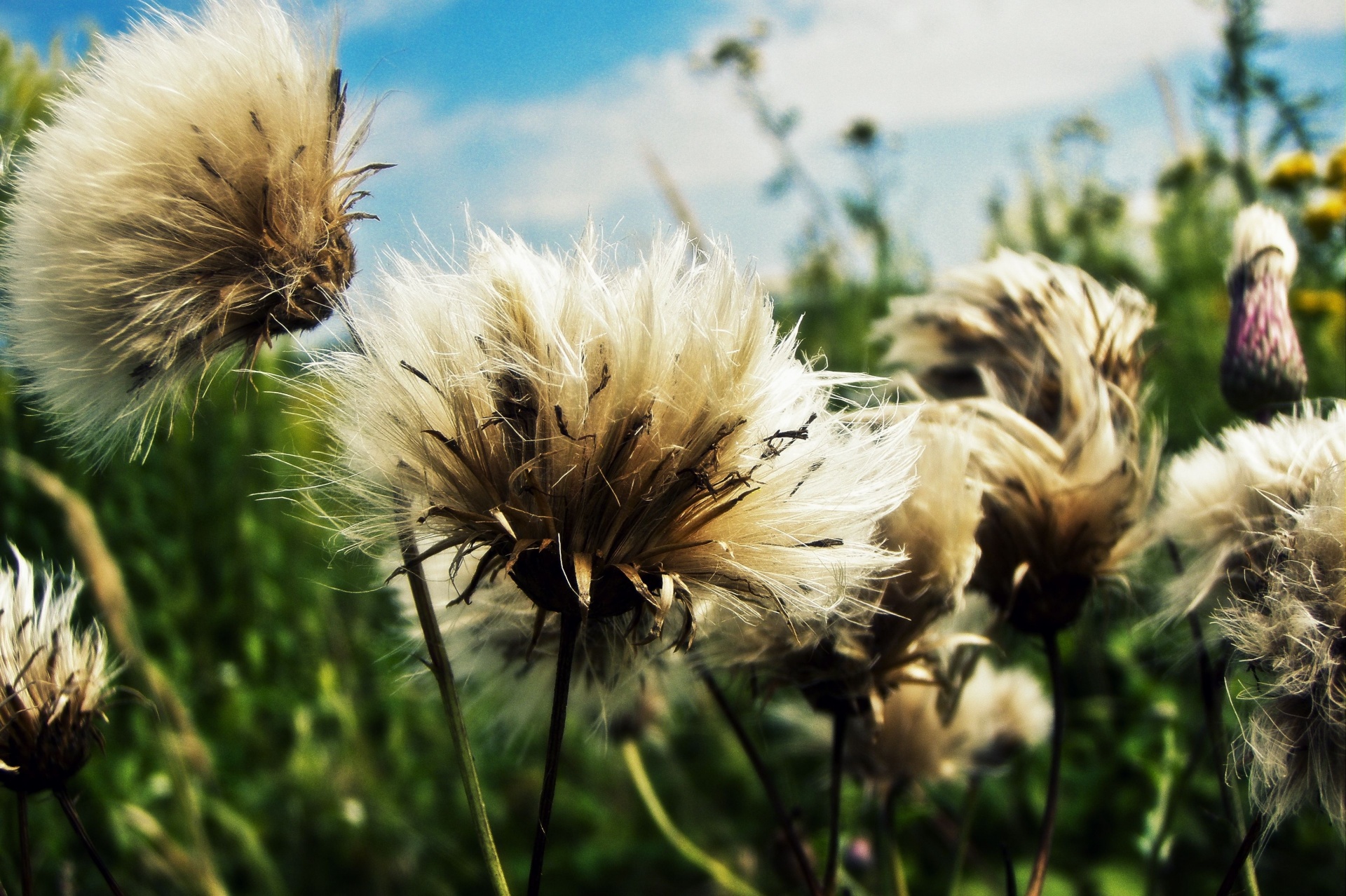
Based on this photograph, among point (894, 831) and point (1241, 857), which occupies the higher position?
point (1241, 857)

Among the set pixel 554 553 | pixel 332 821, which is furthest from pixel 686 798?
pixel 554 553

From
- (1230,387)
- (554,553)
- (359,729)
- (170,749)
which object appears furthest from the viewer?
(359,729)

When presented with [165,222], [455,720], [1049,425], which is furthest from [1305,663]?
[165,222]

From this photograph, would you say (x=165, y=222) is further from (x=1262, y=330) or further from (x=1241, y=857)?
(x=1262, y=330)

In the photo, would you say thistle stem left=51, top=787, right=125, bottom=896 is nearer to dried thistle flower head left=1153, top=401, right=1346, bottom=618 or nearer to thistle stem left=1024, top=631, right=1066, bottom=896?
thistle stem left=1024, top=631, right=1066, bottom=896

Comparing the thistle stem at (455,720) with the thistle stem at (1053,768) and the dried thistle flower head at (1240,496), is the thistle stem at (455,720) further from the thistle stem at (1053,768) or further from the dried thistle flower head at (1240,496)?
the dried thistle flower head at (1240,496)

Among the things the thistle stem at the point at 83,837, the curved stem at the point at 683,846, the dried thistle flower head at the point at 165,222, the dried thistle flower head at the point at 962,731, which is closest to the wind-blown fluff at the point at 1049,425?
the dried thistle flower head at the point at 962,731

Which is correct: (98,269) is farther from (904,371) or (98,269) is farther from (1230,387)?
(1230,387)
